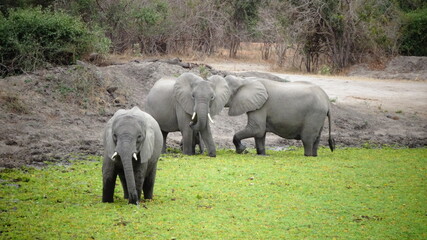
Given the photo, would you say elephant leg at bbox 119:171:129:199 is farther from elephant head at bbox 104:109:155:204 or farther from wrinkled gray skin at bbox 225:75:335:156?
wrinkled gray skin at bbox 225:75:335:156

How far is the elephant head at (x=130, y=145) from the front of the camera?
32.0ft

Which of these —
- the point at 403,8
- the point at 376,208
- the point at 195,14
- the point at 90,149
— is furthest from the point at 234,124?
the point at 403,8

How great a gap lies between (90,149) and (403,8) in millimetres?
31398

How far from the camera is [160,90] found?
17.4 meters

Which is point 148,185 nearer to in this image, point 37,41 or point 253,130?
point 253,130

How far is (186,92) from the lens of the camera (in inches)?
649

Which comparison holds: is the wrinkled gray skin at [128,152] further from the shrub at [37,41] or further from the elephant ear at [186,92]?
the shrub at [37,41]

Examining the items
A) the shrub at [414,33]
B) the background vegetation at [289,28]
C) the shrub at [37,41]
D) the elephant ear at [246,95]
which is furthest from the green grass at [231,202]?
the shrub at [414,33]

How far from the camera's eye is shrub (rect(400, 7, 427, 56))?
36188 mm

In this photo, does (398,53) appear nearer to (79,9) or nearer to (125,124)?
(79,9)

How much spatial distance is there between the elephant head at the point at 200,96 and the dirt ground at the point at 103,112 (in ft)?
7.95

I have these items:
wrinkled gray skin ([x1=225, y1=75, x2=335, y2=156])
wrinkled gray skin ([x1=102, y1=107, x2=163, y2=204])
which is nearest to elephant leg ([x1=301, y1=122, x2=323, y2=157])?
wrinkled gray skin ([x1=225, y1=75, x2=335, y2=156])

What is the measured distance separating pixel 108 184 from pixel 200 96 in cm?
612

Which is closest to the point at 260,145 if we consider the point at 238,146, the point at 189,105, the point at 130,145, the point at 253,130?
the point at 253,130
